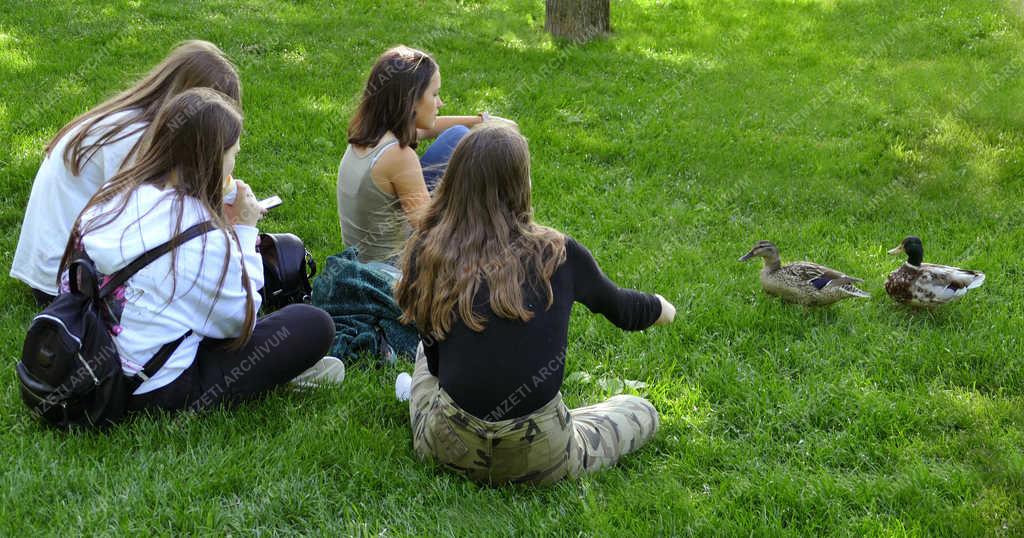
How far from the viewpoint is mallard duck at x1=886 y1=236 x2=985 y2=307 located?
200 inches

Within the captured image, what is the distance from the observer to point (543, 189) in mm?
7250

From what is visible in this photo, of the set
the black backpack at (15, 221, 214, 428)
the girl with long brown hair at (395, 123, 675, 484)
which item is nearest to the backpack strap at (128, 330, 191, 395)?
the black backpack at (15, 221, 214, 428)

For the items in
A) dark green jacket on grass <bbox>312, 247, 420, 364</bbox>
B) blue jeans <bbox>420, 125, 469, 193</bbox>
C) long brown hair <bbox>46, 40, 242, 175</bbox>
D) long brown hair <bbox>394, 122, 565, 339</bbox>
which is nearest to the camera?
long brown hair <bbox>394, 122, 565, 339</bbox>

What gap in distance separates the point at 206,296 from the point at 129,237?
389 millimetres

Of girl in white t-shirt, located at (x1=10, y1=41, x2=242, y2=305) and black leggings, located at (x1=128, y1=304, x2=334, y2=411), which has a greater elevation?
girl in white t-shirt, located at (x1=10, y1=41, x2=242, y2=305)

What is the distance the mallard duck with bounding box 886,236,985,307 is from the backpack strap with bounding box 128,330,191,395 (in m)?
4.08

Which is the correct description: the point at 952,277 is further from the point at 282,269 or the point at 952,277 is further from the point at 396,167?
the point at 282,269

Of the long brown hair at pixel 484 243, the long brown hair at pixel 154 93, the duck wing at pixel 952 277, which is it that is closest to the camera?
the long brown hair at pixel 484 243

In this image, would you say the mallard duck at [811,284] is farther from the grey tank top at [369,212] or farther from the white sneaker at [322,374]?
the white sneaker at [322,374]

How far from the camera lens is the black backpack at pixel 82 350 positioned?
3336mm

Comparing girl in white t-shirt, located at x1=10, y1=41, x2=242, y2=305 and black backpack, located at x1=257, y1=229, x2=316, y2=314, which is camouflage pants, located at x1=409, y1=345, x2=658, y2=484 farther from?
girl in white t-shirt, located at x1=10, y1=41, x2=242, y2=305

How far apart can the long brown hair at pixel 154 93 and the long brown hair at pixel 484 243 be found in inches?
75.0

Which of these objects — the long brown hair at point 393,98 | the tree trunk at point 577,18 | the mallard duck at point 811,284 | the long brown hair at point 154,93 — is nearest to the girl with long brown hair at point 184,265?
the long brown hair at point 154,93

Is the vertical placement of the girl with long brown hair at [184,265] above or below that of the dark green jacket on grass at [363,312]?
above
